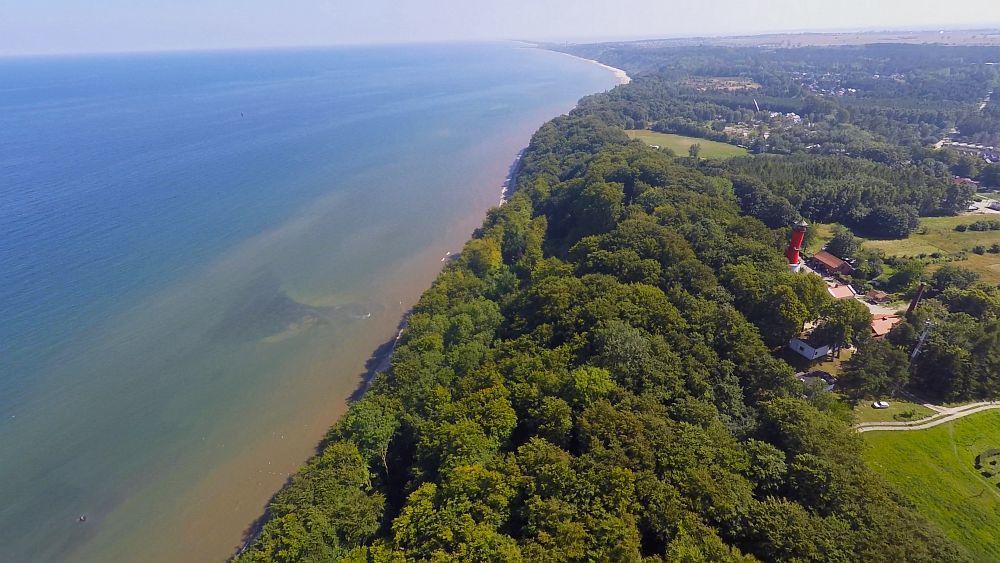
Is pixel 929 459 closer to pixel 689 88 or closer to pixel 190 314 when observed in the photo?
pixel 190 314

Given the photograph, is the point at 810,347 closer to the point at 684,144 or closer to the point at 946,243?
the point at 946,243

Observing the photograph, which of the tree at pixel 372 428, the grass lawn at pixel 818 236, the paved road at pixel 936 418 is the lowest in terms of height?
the tree at pixel 372 428

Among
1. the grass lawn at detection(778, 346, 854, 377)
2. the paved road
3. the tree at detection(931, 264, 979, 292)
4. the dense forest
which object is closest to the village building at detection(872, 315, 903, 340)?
the dense forest

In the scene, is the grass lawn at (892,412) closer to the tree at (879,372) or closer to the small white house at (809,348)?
the tree at (879,372)

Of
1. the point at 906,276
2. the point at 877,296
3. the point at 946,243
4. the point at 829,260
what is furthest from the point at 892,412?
the point at 946,243

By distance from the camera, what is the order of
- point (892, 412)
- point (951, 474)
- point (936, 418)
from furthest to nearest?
point (892, 412) < point (936, 418) < point (951, 474)

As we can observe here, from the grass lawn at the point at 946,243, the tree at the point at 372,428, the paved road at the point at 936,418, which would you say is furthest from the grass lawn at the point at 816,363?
the tree at the point at 372,428
